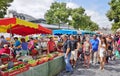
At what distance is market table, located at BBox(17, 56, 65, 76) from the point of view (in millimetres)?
9058

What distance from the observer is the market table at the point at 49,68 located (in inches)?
357

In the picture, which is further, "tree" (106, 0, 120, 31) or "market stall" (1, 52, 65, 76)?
"tree" (106, 0, 120, 31)

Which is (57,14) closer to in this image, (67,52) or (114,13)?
(114,13)

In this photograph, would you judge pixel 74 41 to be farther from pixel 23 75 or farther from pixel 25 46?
pixel 23 75

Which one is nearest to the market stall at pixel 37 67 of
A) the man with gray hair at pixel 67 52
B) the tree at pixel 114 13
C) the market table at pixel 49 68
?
the market table at pixel 49 68

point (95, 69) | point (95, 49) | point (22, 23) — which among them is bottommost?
point (95, 69)

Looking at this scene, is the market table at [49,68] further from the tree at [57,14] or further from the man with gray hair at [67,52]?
the tree at [57,14]

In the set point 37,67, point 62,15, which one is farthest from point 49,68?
point 62,15

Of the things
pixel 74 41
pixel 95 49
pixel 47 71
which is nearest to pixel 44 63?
pixel 47 71

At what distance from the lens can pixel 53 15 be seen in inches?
2175

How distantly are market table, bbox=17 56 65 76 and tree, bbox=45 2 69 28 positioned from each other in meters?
40.4

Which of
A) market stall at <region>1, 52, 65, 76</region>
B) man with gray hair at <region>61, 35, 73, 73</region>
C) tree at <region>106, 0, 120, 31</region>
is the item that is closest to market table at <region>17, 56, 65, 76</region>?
market stall at <region>1, 52, 65, 76</region>

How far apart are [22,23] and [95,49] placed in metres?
5.03

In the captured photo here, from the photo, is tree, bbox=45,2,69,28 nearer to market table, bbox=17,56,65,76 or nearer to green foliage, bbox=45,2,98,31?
green foliage, bbox=45,2,98,31
